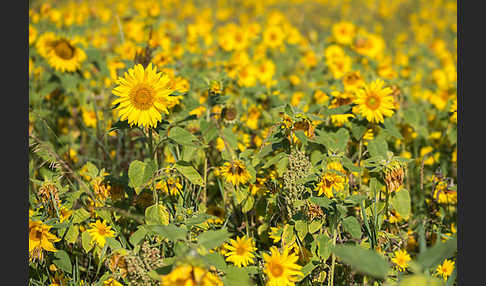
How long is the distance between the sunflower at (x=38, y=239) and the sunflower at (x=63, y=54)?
5.62ft

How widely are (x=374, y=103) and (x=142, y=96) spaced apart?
126 cm

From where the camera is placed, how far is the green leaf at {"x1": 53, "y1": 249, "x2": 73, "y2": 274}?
188 centimetres

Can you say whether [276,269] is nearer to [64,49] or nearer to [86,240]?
[86,240]

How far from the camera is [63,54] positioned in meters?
3.23

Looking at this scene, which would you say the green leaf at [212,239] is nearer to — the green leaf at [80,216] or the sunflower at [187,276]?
the sunflower at [187,276]

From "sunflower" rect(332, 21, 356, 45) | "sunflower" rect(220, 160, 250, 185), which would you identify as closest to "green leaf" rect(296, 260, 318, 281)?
"sunflower" rect(220, 160, 250, 185)

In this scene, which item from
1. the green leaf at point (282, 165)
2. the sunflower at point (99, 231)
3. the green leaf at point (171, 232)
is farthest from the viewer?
the green leaf at point (282, 165)

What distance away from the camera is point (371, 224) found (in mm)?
1946

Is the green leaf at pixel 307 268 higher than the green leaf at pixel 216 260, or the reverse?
the green leaf at pixel 216 260

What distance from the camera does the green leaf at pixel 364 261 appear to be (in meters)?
1.08

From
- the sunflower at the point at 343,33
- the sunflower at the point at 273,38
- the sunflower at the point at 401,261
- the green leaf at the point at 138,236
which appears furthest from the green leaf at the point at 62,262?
the sunflower at the point at 273,38

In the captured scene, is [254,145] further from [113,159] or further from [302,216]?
[302,216]

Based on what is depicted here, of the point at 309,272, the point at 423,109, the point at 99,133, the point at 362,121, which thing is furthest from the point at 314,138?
the point at 423,109

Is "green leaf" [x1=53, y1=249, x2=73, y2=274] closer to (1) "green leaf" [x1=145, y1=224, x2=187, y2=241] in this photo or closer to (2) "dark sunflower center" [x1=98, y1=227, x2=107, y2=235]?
(2) "dark sunflower center" [x1=98, y1=227, x2=107, y2=235]
